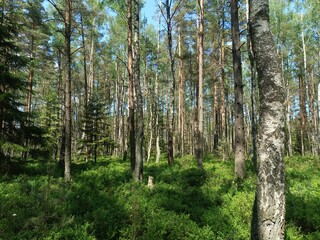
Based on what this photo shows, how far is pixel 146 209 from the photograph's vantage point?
22.3 feet

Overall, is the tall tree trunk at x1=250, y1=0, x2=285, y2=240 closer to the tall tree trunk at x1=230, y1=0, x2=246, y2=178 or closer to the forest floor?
the forest floor

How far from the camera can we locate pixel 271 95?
303 centimetres

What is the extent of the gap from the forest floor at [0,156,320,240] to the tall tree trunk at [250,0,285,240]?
9.15ft

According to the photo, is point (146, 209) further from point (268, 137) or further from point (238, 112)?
point (238, 112)

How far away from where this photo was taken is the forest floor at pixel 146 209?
17.7 ft

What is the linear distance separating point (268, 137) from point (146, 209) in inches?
190

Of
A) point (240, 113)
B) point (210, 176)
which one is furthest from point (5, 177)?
point (240, 113)

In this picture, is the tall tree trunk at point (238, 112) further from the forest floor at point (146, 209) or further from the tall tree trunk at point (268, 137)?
the tall tree trunk at point (268, 137)

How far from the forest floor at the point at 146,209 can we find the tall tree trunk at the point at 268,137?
9.15ft

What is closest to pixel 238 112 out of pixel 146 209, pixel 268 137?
pixel 146 209

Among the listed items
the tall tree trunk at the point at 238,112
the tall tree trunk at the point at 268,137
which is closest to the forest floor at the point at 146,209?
the tall tree trunk at the point at 238,112

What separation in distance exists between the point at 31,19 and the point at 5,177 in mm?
16802

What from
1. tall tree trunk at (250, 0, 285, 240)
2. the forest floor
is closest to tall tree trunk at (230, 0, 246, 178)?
the forest floor

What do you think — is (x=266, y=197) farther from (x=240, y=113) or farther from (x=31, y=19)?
(x=31, y=19)
